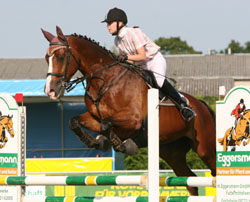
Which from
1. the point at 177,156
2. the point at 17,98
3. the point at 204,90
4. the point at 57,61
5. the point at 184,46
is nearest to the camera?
the point at 57,61

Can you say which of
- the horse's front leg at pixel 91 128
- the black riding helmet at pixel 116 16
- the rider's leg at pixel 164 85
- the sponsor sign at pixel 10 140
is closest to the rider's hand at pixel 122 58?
the black riding helmet at pixel 116 16

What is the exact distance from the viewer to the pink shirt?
19.7 feet

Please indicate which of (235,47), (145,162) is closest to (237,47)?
(235,47)

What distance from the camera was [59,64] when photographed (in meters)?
5.75

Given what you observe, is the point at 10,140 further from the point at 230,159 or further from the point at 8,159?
the point at 230,159

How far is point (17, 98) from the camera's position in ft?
20.2

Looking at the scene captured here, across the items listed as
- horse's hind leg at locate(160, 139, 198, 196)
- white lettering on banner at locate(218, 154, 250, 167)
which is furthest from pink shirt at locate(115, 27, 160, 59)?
white lettering on banner at locate(218, 154, 250, 167)

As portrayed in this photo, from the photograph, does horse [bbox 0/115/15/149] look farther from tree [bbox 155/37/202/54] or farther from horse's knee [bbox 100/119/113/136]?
tree [bbox 155/37/202/54]

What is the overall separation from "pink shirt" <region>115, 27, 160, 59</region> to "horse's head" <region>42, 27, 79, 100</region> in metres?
0.50

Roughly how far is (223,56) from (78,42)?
51.1m

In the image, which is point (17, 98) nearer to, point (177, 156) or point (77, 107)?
A: point (177, 156)

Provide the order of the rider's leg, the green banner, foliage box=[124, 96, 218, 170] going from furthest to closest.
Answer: foliage box=[124, 96, 218, 170], the rider's leg, the green banner

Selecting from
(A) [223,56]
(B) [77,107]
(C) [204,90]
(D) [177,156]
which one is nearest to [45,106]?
(B) [77,107]

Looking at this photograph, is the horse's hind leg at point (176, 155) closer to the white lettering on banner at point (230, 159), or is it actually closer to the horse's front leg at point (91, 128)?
the horse's front leg at point (91, 128)
